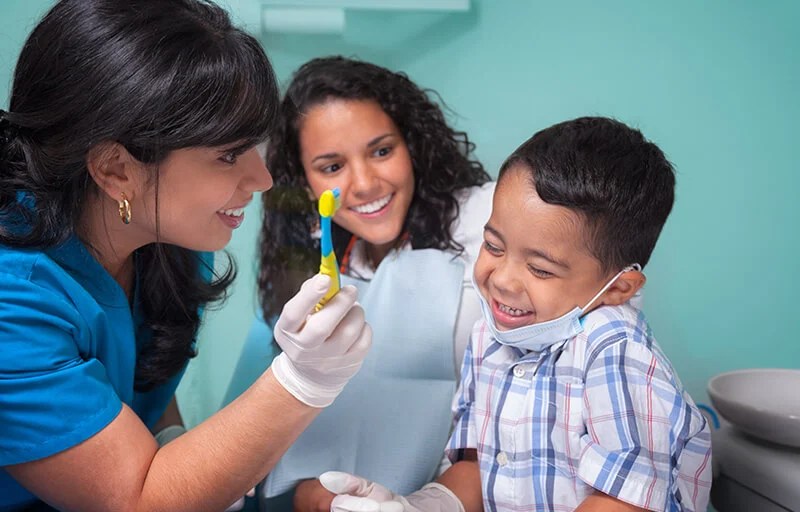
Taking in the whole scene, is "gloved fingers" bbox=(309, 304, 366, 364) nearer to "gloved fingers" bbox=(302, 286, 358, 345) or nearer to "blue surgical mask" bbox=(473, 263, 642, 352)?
"gloved fingers" bbox=(302, 286, 358, 345)

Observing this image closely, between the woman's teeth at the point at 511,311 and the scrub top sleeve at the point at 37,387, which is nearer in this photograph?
the scrub top sleeve at the point at 37,387

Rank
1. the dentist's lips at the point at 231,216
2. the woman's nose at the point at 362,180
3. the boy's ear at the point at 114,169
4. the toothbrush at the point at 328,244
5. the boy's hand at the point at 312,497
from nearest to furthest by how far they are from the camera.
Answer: the toothbrush at the point at 328,244
the boy's ear at the point at 114,169
the dentist's lips at the point at 231,216
the boy's hand at the point at 312,497
the woman's nose at the point at 362,180

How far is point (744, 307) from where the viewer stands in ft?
4.38

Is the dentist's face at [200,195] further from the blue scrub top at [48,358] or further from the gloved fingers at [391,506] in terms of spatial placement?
the gloved fingers at [391,506]

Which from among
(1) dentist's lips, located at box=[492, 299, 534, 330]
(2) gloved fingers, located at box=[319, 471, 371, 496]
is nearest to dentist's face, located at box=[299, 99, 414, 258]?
(1) dentist's lips, located at box=[492, 299, 534, 330]

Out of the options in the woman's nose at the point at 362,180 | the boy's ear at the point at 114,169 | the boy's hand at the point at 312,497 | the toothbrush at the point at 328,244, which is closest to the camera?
the toothbrush at the point at 328,244

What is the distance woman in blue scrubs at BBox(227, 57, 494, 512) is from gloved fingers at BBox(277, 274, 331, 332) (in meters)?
0.38

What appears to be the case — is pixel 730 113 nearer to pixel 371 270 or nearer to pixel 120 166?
pixel 371 270

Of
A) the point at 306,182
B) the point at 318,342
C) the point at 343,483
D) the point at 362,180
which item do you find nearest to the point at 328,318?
the point at 318,342

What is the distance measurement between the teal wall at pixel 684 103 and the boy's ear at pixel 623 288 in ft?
0.96

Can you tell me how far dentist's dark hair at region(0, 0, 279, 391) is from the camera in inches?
36.6

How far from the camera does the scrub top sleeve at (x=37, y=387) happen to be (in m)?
0.92

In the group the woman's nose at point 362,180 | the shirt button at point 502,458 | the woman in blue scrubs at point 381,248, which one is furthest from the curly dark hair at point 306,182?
the shirt button at point 502,458

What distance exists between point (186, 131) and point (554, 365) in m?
0.55
